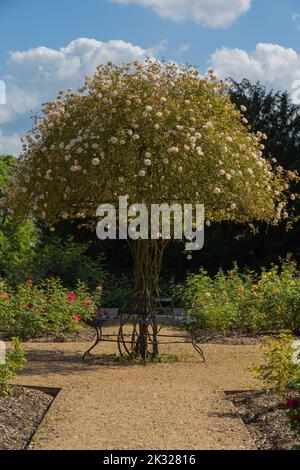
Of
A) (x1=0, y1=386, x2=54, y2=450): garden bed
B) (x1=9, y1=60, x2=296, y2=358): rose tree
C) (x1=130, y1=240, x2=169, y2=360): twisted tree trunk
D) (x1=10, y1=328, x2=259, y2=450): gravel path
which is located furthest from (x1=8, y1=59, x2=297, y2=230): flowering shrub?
(x1=0, y1=386, x2=54, y2=450): garden bed

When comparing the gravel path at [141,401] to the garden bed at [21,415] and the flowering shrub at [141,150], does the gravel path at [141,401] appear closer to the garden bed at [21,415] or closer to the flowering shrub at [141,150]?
the garden bed at [21,415]

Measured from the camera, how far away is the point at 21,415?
5562 mm

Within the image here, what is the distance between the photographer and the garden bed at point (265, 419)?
4.89 metres

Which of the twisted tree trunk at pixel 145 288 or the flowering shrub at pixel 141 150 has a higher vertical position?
the flowering shrub at pixel 141 150

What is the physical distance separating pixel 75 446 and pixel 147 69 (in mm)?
4553

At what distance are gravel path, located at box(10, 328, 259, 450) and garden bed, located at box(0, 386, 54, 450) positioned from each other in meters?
0.11

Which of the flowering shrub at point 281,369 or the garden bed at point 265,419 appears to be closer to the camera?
the garden bed at point 265,419

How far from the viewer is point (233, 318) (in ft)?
34.5

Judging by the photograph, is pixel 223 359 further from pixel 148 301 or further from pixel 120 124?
pixel 120 124

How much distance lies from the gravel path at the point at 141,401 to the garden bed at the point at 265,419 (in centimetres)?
10

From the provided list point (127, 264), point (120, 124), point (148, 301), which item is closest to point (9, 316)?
point (148, 301)

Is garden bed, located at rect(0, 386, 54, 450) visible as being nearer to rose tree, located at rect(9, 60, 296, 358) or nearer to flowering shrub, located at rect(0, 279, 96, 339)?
rose tree, located at rect(9, 60, 296, 358)

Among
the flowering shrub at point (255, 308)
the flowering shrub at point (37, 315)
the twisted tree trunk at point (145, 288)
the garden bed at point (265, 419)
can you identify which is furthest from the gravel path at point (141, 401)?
the flowering shrub at point (255, 308)

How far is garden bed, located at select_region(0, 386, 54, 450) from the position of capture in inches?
195
